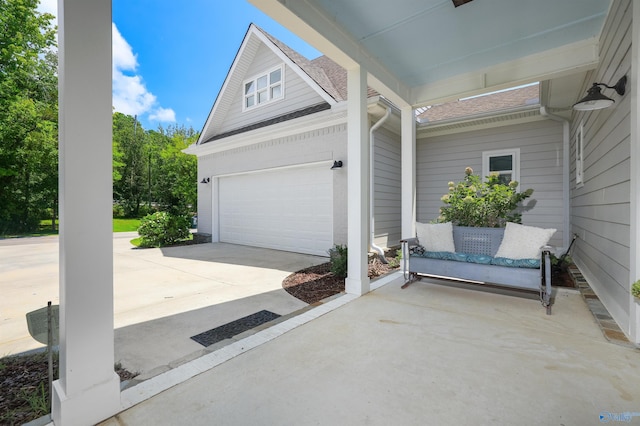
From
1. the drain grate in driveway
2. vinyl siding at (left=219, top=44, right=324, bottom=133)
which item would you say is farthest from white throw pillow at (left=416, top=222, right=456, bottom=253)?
vinyl siding at (left=219, top=44, right=324, bottom=133)

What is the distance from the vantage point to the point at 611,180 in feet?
10.6

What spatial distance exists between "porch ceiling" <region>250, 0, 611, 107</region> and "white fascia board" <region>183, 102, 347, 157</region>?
6.00 ft

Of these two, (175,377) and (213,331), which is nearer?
(175,377)

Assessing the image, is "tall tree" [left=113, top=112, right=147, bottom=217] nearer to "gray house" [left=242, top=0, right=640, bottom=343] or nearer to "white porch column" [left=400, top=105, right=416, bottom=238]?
"white porch column" [left=400, top=105, right=416, bottom=238]

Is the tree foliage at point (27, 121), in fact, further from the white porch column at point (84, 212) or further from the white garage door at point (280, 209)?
the white porch column at point (84, 212)

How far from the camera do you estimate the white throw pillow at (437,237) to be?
14.9ft

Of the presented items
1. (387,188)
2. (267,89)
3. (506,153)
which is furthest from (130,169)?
(506,153)

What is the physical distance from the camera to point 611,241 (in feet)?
10.8

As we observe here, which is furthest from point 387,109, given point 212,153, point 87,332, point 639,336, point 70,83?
point 212,153

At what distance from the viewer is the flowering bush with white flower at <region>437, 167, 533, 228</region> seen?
17.7 ft

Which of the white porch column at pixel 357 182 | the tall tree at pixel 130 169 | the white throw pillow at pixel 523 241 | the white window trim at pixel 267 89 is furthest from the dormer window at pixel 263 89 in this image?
the tall tree at pixel 130 169

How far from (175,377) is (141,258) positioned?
6.49m

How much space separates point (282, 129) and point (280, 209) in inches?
84.9

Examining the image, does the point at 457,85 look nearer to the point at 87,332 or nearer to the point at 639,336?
the point at 639,336
